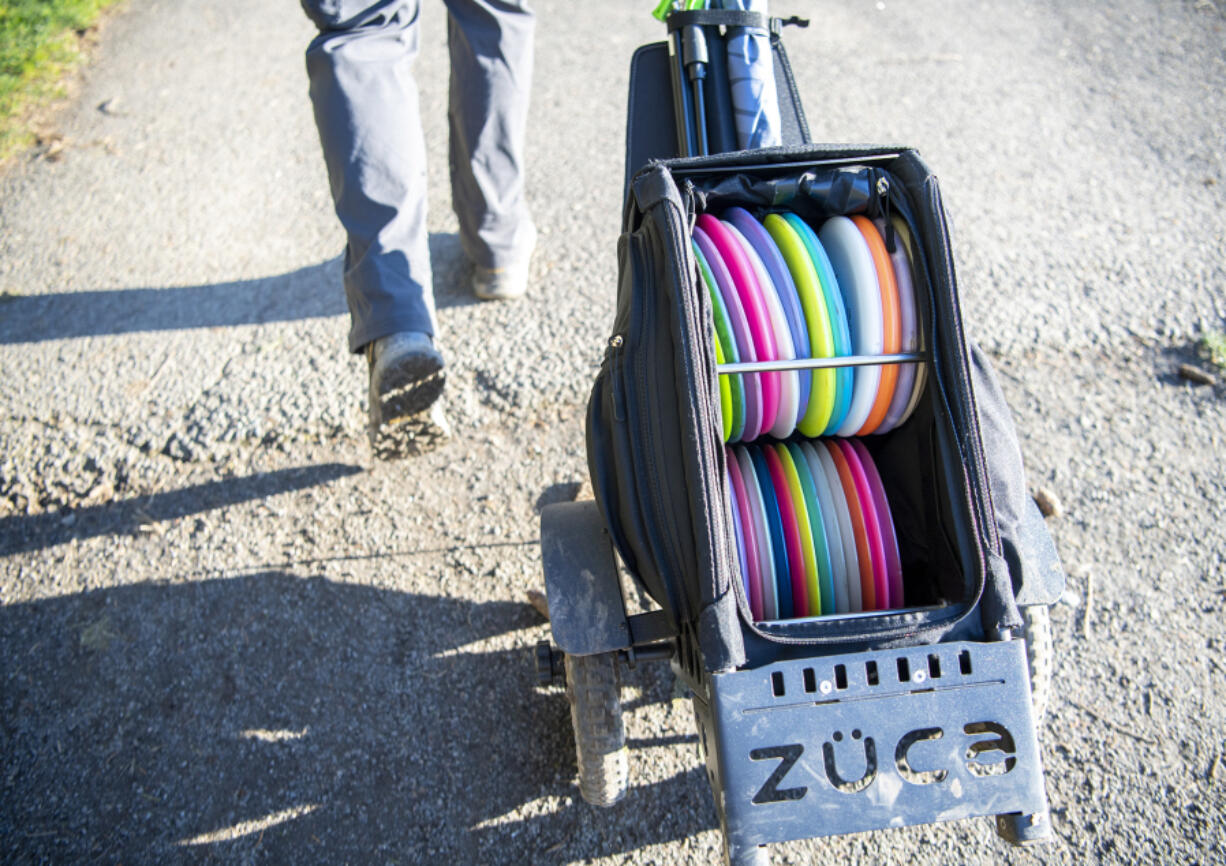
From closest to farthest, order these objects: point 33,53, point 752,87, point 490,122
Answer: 1. point 752,87
2. point 490,122
3. point 33,53

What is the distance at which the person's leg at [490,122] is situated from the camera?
2.52 meters

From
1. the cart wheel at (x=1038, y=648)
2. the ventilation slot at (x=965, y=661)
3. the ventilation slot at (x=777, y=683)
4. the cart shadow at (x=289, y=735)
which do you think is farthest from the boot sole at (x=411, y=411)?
the cart wheel at (x=1038, y=648)

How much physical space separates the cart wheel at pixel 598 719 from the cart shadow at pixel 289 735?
26cm

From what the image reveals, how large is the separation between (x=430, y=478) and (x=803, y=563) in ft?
4.48

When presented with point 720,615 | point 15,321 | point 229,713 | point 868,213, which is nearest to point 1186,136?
point 868,213

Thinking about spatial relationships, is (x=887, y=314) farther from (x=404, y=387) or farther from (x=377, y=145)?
(x=377, y=145)

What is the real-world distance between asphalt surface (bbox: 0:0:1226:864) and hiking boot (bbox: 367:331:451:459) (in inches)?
10.1

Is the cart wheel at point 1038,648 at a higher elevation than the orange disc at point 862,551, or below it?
below

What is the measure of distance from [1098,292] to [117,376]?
3564 millimetres

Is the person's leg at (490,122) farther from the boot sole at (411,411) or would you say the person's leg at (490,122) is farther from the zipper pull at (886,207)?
the zipper pull at (886,207)

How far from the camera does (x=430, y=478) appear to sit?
8.29 feet

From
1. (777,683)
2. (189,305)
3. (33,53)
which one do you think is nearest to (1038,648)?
(777,683)

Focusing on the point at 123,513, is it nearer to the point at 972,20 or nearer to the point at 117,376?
the point at 117,376

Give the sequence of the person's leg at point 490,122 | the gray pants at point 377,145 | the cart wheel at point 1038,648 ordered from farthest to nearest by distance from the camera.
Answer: the person's leg at point 490,122, the gray pants at point 377,145, the cart wheel at point 1038,648
